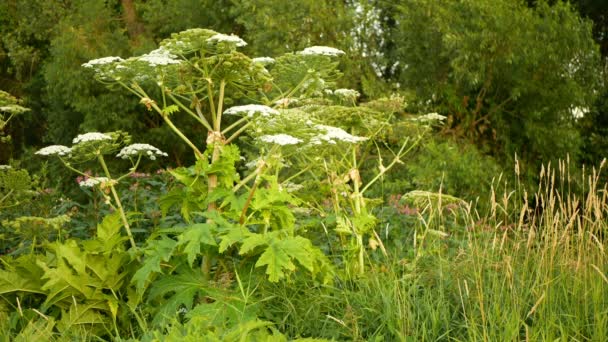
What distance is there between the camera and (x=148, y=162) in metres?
17.5

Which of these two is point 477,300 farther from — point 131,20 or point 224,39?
point 131,20

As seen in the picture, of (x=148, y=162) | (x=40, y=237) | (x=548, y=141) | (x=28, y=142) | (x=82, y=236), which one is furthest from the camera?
(x=28, y=142)

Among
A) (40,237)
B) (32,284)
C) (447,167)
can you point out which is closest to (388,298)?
(32,284)

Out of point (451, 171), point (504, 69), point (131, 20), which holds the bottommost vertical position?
point (131, 20)

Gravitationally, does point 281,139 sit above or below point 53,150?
above

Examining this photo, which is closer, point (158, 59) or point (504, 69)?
point (158, 59)

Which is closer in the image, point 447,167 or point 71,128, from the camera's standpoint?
point 447,167

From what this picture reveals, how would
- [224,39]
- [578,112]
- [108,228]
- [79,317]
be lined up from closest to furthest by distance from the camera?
[79,317], [224,39], [108,228], [578,112]

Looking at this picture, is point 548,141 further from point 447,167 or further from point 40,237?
point 40,237

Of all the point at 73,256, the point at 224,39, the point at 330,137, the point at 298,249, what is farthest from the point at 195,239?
the point at 224,39

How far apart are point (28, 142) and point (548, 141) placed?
13.1 m

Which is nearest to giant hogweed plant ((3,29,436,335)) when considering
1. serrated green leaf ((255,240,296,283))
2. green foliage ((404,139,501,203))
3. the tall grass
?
serrated green leaf ((255,240,296,283))

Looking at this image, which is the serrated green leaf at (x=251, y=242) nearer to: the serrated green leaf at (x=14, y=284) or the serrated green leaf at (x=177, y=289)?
the serrated green leaf at (x=177, y=289)

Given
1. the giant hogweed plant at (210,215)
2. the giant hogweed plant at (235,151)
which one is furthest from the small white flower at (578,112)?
the giant hogweed plant at (210,215)
